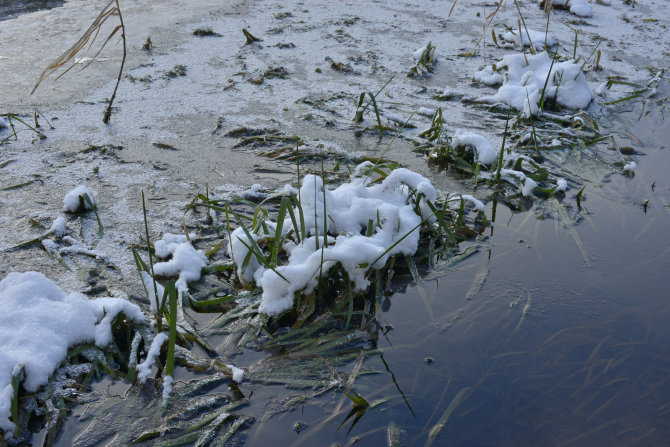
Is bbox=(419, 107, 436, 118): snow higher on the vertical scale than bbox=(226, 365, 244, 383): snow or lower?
higher

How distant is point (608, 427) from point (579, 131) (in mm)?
2275

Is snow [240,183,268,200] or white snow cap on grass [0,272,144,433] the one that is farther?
snow [240,183,268,200]

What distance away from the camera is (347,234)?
2.07m

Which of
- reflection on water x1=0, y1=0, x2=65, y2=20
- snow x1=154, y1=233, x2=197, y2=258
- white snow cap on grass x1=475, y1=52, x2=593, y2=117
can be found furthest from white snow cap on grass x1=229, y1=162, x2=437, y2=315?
reflection on water x1=0, y1=0, x2=65, y2=20

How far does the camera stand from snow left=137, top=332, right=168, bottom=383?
1.55m

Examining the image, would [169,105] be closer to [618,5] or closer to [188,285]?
[188,285]

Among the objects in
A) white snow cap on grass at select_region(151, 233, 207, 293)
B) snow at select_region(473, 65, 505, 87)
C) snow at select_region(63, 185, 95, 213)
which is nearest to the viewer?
white snow cap on grass at select_region(151, 233, 207, 293)

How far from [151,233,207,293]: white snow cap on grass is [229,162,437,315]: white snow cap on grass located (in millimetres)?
140

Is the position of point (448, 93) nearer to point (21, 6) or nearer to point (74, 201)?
point (74, 201)

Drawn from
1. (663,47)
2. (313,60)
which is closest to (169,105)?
(313,60)

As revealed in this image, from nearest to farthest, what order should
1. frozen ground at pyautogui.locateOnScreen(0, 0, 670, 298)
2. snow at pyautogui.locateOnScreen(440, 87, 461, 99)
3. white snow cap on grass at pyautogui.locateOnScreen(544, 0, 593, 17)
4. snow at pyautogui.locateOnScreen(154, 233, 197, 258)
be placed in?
1. snow at pyautogui.locateOnScreen(154, 233, 197, 258)
2. frozen ground at pyautogui.locateOnScreen(0, 0, 670, 298)
3. snow at pyautogui.locateOnScreen(440, 87, 461, 99)
4. white snow cap on grass at pyautogui.locateOnScreen(544, 0, 593, 17)

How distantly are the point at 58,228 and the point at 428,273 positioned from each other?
4.87ft

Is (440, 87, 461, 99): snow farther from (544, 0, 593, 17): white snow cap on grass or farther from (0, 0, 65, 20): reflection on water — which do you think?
(0, 0, 65, 20): reflection on water

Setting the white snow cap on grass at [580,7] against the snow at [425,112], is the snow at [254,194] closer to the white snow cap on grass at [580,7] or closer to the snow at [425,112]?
the snow at [425,112]
